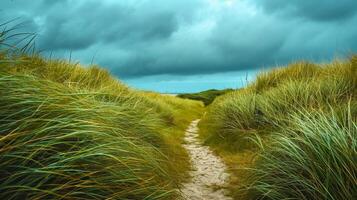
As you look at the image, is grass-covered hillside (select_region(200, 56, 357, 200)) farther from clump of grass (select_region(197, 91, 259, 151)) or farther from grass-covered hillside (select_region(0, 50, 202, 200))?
grass-covered hillside (select_region(0, 50, 202, 200))

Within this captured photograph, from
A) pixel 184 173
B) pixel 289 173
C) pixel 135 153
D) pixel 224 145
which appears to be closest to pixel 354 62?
pixel 224 145

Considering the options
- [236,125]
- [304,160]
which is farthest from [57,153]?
[236,125]

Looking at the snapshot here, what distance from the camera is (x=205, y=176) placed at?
711 cm

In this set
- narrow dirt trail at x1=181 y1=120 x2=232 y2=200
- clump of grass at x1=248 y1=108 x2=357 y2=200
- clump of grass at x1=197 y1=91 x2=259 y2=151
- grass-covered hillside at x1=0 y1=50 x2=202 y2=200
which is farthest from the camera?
clump of grass at x1=197 y1=91 x2=259 y2=151

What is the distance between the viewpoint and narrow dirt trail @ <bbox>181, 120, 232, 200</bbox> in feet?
19.6

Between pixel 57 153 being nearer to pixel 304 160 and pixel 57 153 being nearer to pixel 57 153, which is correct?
pixel 57 153

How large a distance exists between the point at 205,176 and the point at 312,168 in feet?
9.01

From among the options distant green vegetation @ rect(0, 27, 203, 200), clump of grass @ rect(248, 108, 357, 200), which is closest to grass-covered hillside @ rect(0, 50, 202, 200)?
distant green vegetation @ rect(0, 27, 203, 200)

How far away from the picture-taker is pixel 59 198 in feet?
11.2

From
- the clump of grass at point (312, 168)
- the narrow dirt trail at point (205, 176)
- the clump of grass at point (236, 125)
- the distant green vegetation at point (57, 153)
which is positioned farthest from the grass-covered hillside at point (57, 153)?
the clump of grass at point (236, 125)

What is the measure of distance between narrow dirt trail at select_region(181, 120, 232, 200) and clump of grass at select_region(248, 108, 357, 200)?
0.79 metres

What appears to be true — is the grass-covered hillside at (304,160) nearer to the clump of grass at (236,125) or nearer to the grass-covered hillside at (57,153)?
the clump of grass at (236,125)

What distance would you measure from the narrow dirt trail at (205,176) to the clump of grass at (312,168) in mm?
785

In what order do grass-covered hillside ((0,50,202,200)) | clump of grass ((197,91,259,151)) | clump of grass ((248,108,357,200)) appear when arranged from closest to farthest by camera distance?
grass-covered hillside ((0,50,202,200)), clump of grass ((248,108,357,200)), clump of grass ((197,91,259,151))
